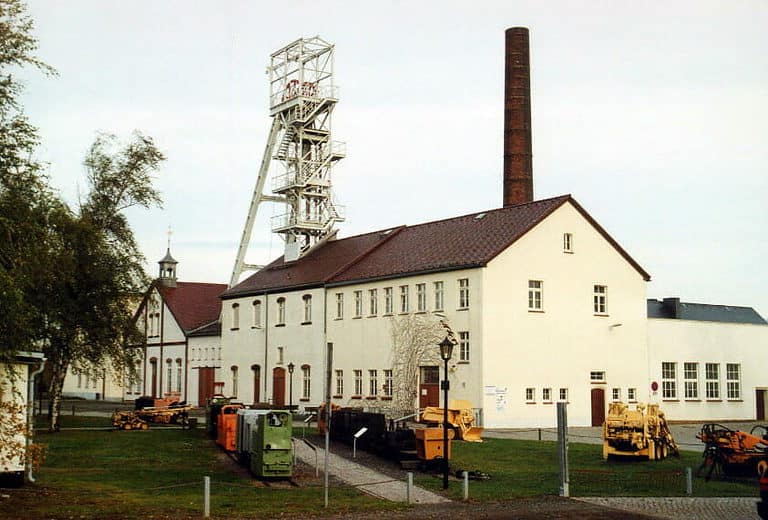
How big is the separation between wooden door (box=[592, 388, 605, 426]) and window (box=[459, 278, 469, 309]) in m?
7.67

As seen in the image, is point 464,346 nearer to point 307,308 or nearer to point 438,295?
point 438,295

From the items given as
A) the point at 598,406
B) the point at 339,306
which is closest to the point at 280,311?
the point at 339,306

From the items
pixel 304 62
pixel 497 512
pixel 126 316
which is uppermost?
pixel 304 62

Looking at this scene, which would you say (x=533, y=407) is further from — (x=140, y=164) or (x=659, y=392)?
(x=140, y=164)

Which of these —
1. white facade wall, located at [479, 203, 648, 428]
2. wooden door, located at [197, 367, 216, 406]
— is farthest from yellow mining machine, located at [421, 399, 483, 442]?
wooden door, located at [197, 367, 216, 406]

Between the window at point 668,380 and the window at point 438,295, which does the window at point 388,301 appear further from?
the window at point 668,380

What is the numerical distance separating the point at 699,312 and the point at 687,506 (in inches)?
1873

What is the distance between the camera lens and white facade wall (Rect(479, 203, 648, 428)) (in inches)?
1791

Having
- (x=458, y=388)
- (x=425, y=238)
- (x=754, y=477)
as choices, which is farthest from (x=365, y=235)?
(x=754, y=477)

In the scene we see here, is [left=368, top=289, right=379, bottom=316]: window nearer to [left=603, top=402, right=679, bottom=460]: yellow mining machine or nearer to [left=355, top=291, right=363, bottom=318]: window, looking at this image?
[left=355, top=291, right=363, bottom=318]: window

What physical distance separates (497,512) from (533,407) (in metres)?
27.0

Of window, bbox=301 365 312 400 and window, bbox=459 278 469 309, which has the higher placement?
window, bbox=459 278 469 309

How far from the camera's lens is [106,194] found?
44469mm

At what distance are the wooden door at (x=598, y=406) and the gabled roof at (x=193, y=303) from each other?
35749 millimetres
